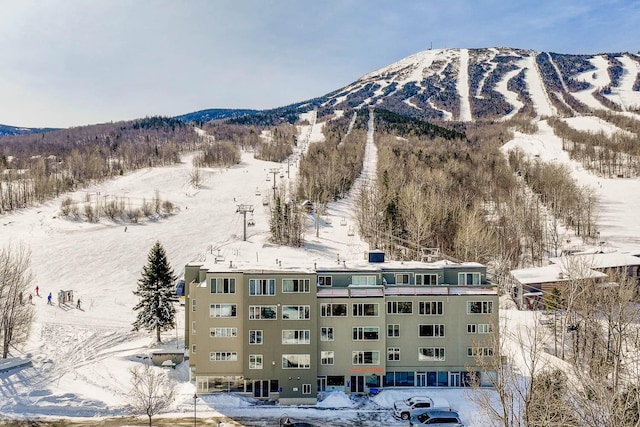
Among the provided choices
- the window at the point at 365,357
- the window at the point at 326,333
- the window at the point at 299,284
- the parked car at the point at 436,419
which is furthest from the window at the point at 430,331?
the window at the point at 299,284

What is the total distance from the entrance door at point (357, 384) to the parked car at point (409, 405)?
10.7 ft

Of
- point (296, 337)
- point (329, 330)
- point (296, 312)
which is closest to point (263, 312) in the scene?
point (296, 312)

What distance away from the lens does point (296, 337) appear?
34.4m

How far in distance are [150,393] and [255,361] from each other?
8301 millimetres

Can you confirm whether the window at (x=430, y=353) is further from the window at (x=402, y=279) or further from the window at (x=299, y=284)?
the window at (x=299, y=284)

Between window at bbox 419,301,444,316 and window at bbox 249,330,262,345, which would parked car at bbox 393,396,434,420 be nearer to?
window at bbox 419,301,444,316

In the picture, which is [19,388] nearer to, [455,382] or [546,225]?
[455,382]

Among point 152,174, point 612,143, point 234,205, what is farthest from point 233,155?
point 612,143

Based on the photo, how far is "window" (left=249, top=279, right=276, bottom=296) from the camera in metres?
34.6

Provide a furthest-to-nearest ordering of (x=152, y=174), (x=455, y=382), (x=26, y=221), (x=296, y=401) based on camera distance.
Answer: (x=152, y=174)
(x=26, y=221)
(x=455, y=382)
(x=296, y=401)

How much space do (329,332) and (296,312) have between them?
118 inches

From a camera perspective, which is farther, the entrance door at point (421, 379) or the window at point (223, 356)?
the entrance door at point (421, 379)

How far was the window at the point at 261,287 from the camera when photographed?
3459 cm

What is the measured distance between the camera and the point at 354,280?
1433 inches
